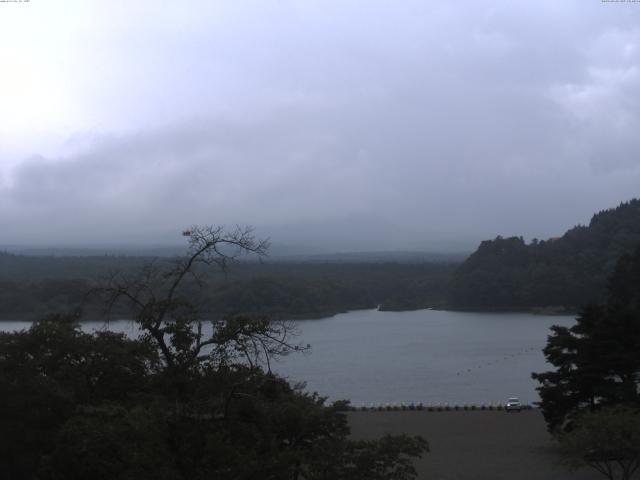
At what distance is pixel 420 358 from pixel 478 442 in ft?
63.3

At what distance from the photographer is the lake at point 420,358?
24.4 m

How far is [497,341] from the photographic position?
127 feet

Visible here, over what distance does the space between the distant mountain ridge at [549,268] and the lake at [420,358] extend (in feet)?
10.8

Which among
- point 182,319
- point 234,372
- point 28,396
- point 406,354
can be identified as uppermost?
point 182,319

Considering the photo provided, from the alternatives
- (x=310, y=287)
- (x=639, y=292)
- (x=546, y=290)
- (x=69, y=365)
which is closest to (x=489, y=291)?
(x=546, y=290)

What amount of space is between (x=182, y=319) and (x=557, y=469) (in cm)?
814

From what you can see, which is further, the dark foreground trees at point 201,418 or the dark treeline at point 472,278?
the dark treeline at point 472,278

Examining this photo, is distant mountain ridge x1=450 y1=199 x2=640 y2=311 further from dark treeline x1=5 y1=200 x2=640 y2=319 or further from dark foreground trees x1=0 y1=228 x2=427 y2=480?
dark foreground trees x1=0 y1=228 x2=427 y2=480

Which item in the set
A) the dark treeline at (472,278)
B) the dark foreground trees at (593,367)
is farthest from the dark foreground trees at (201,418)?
the dark treeline at (472,278)

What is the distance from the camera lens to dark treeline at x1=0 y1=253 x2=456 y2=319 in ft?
120

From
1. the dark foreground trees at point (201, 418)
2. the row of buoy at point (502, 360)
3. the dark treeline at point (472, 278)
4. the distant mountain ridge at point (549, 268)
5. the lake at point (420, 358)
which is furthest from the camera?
the distant mountain ridge at point (549, 268)

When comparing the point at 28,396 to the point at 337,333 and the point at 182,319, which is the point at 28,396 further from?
the point at 337,333

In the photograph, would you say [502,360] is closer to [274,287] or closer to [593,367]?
[274,287]

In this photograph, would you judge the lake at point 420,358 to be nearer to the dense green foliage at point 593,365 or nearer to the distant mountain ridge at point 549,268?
the distant mountain ridge at point 549,268
